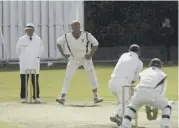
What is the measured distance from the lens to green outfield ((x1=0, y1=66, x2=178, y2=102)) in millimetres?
16406

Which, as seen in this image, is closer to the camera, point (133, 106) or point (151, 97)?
point (151, 97)

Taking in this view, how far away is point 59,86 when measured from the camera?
63.8 ft

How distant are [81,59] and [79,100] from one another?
1.65 meters

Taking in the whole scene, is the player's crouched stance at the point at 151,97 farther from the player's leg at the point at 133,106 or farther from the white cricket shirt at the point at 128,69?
the white cricket shirt at the point at 128,69

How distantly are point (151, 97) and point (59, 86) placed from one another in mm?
9860

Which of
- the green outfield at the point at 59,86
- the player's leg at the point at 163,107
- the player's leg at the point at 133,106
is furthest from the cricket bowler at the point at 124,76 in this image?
the green outfield at the point at 59,86

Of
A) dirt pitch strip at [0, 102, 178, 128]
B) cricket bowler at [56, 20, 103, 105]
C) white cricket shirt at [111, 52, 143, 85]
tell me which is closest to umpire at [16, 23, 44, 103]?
dirt pitch strip at [0, 102, 178, 128]

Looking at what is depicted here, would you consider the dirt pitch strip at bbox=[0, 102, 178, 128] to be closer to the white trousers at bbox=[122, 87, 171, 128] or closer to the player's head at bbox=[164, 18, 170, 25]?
Answer: the white trousers at bbox=[122, 87, 171, 128]

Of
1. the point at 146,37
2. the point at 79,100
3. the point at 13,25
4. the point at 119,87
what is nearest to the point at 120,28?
the point at 146,37

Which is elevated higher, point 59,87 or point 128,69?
point 128,69

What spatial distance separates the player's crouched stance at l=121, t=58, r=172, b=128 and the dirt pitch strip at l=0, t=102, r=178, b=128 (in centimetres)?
133

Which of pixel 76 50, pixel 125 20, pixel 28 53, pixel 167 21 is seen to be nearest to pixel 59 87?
pixel 28 53

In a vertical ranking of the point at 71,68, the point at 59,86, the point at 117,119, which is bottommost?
the point at 59,86

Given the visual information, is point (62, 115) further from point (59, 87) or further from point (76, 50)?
point (59, 87)
